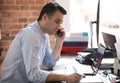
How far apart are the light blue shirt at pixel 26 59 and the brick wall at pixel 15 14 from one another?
5.00ft

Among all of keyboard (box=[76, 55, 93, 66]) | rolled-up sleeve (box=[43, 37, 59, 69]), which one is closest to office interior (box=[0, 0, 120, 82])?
keyboard (box=[76, 55, 93, 66])

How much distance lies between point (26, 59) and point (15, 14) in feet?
5.90

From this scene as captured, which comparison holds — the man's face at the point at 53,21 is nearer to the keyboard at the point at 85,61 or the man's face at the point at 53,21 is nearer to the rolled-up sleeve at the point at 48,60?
the rolled-up sleeve at the point at 48,60

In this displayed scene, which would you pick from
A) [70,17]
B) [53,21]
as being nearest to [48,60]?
[53,21]

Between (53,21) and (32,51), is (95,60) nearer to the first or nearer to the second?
(53,21)

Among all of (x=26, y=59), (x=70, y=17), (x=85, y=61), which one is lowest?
(x=85, y=61)

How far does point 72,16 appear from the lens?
3807mm

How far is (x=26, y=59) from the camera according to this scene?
1.83 metres

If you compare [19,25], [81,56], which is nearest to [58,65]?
[81,56]

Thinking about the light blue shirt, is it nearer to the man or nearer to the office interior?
the man

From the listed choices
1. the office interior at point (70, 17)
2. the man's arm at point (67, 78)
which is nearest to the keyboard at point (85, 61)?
the office interior at point (70, 17)

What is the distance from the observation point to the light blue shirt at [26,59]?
70.2 inches

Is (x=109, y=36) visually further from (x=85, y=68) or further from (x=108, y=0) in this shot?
(x=108, y=0)

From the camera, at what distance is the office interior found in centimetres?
351
